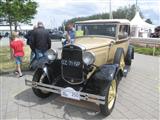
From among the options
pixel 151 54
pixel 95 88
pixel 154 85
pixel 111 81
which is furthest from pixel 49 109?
pixel 151 54

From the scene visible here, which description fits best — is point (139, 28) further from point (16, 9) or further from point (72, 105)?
point (72, 105)

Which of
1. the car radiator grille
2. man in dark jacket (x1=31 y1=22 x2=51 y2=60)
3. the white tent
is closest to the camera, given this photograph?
the car radiator grille

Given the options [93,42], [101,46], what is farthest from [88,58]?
[93,42]

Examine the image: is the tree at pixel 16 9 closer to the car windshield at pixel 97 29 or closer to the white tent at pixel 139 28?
the car windshield at pixel 97 29

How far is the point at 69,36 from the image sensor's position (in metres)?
8.51

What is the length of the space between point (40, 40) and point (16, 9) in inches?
166

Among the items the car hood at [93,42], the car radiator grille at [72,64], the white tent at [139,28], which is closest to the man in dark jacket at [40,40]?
the car hood at [93,42]

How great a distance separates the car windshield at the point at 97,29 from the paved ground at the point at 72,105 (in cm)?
170

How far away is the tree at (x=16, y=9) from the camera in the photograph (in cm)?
1052

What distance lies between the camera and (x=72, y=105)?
523cm

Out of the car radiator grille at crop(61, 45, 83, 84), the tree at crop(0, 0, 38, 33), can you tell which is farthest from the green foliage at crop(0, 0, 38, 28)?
the car radiator grille at crop(61, 45, 83, 84)

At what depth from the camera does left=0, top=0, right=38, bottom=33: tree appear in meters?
10.5

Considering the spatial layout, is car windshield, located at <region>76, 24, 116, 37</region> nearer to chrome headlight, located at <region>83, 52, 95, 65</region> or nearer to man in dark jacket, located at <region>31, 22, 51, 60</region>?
man in dark jacket, located at <region>31, 22, 51, 60</region>

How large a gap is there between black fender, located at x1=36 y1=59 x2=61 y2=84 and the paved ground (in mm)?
564
